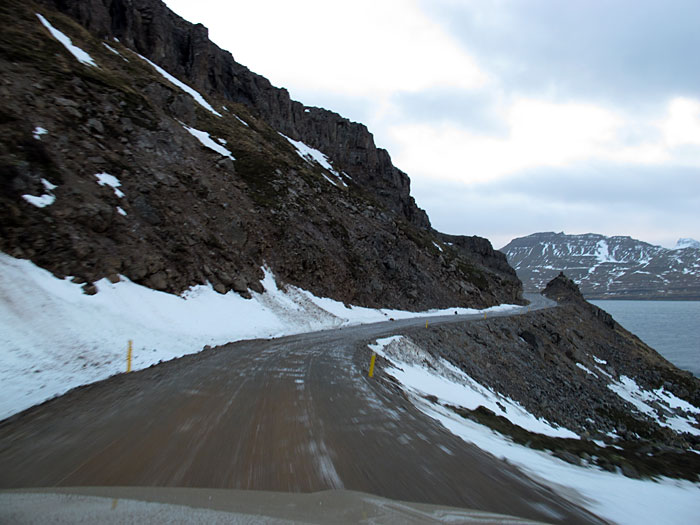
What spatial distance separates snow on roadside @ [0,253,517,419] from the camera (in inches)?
310

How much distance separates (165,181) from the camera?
21.9m

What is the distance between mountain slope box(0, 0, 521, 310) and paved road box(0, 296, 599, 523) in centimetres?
877

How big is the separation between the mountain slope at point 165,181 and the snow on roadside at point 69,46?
271 millimetres

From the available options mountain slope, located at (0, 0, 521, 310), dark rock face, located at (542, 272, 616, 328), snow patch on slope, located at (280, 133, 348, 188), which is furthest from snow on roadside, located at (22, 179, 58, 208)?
dark rock face, located at (542, 272, 616, 328)

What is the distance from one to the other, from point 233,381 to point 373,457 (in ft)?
16.6

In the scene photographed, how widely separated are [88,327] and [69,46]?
2933 centimetres

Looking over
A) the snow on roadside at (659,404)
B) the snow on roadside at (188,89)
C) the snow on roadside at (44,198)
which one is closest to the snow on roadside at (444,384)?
the snow on roadside at (44,198)

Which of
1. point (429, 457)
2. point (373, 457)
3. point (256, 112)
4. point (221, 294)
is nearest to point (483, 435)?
point (429, 457)

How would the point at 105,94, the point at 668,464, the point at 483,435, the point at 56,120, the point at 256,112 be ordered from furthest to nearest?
the point at 256,112 → the point at 105,94 → the point at 56,120 → the point at 668,464 → the point at 483,435

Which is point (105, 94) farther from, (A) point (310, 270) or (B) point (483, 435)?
(B) point (483, 435)

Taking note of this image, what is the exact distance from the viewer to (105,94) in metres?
22.8

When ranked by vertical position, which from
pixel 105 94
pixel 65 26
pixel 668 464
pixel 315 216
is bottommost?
pixel 668 464

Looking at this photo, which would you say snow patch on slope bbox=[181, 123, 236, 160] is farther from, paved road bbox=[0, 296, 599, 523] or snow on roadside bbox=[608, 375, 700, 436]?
snow on roadside bbox=[608, 375, 700, 436]

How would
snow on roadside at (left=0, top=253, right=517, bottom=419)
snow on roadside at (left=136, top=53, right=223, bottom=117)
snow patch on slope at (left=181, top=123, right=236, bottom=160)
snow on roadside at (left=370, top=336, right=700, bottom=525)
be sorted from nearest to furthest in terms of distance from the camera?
1. snow on roadside at (left=370, top=336, right=700, bottom=525)
2. snow on roadside at (left=0, top=253, right=517, bottom=419)
3. snow patch on slope at (left=181, top=123, right=236, bottom=160)
4. snow on roadside at (left=136, top=53, right=223, bottom=117)
